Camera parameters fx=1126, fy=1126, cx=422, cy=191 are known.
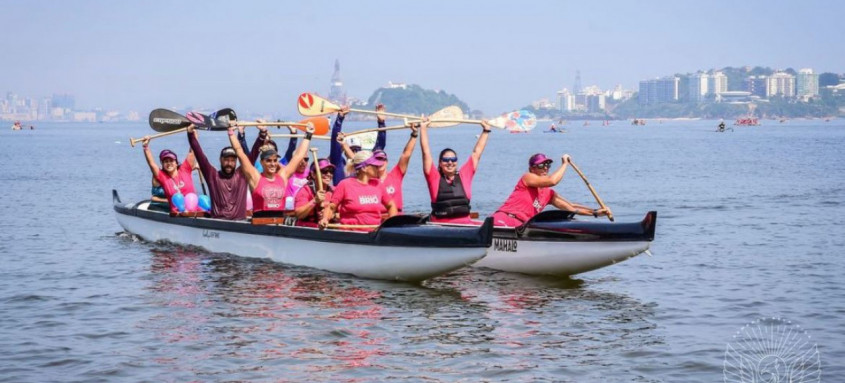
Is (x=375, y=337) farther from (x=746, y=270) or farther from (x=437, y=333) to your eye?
(x=746, y=270)

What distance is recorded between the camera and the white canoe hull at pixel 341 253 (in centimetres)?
1728

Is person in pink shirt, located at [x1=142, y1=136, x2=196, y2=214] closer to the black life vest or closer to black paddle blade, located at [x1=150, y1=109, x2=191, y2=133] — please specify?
black paddle blade, located at [x1=150, y1=109, x2=191, y2=133]

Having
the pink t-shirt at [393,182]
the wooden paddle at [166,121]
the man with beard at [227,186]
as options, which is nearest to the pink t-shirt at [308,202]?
the pink t-shirt at [393,182]

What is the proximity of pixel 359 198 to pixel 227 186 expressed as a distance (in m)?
4.49

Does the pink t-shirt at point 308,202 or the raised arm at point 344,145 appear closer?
the pink t-shirt at point 308,202

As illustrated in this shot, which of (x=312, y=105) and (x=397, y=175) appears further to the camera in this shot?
(x=312, y=105)

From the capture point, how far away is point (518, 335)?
48.9 feet

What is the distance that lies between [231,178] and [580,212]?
22.1 feet

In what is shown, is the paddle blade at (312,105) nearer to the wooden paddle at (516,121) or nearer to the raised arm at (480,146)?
the wooden paddle at (516,121)

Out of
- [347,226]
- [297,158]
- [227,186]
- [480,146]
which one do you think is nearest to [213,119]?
[227,186]

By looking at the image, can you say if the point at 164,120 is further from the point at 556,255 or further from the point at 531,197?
the point at 556,255

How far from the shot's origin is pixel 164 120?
23812 mm

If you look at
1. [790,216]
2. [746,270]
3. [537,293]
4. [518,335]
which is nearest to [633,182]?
[790,216]

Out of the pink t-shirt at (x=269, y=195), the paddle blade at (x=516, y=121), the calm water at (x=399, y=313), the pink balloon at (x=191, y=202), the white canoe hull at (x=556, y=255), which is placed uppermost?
the paddle blade at (x=516, y=121)
